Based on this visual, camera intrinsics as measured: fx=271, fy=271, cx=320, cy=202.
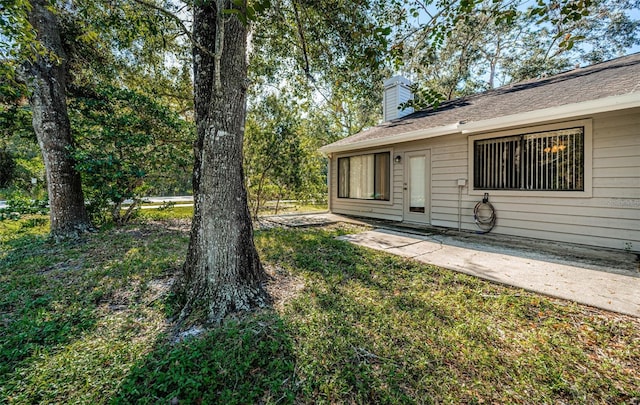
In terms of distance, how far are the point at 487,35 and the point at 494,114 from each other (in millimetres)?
13076

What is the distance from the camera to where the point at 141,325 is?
7.49 feet

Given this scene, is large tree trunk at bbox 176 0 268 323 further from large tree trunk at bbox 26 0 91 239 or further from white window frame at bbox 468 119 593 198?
white window frame at bbox 468 119 593 198

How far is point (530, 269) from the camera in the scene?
359 centimetres

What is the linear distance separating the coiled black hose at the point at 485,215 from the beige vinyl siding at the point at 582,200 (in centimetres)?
9

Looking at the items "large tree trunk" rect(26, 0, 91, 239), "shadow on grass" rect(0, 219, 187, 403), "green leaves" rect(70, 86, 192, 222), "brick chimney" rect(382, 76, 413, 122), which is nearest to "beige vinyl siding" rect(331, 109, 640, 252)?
"brick chimney" rect(382, 76, 413, 122)

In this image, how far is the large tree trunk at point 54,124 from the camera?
4.59m

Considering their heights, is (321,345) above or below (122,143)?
below

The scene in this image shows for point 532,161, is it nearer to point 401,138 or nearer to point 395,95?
point 401,138

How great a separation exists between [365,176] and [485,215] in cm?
352

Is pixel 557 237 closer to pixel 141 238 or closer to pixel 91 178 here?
pixel 141 238

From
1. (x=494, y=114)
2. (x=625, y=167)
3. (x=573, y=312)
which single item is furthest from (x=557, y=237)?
(x=573, y=312)

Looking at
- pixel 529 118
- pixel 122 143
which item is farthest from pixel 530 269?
pixel 122 143

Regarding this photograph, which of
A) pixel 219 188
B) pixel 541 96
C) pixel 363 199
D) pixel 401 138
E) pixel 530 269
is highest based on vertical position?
pixel 541 96

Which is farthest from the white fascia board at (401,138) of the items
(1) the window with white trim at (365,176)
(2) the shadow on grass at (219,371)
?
(2) the shadow on grass at (219,371)
